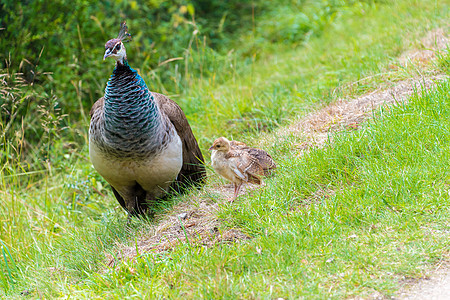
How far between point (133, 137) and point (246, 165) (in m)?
0.94

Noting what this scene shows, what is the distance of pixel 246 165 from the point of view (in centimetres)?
407

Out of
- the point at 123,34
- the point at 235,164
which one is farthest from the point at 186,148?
the point at 123,34

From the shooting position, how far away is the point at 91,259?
3953 mm

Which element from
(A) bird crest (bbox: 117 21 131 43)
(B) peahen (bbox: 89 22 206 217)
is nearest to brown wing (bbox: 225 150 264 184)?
(B) peahen (bbox: 89 22 206 217)

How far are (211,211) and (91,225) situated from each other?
5.31 feet

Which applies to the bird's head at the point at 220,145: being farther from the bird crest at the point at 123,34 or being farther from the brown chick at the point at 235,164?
the bird crest at the point at 123,34

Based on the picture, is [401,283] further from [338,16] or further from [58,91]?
[338,16]

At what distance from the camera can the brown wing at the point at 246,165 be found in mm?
4060

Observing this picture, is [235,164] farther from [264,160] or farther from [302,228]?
[302,228]

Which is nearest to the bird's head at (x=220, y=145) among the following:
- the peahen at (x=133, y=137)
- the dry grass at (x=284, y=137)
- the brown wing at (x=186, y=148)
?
the dry grass at (x=284, y=137)

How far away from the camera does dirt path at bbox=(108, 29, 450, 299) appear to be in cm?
295

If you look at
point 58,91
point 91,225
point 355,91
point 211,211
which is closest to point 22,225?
point 91,225

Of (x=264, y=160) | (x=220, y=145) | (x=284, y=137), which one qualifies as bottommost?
(x=284, y=137)

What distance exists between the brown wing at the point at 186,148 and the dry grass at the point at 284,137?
244 mm
